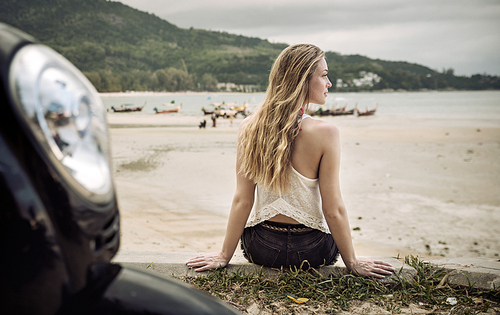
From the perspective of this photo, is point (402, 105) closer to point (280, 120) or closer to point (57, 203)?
point (280, 120)

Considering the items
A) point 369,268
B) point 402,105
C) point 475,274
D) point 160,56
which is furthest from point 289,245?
point 160,56

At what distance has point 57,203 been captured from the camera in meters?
0.57

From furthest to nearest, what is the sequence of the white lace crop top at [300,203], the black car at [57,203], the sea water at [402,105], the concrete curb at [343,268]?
the sea water at [402,105] → the concrete curb at [343,268] → the white lace crop top at [300,203] → the black car at [57,203]

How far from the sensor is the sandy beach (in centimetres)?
496

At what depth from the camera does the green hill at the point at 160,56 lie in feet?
309

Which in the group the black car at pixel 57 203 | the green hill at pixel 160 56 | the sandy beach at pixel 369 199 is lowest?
the sandy beach at pixel 369 199

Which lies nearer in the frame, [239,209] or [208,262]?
[239,209]

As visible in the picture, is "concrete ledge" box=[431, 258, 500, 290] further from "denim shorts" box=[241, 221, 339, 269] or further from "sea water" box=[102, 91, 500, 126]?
"sea water" box=[102, 91, 500, 126]

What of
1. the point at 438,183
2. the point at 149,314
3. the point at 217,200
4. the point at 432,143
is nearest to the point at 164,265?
the point at 149,314

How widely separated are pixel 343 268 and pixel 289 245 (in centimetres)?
42

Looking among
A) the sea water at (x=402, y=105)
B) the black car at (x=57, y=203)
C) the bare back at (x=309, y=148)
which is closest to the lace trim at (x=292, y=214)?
the bare back at (x=309, y=148)

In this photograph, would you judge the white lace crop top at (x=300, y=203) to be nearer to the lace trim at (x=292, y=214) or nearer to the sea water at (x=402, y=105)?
the lace trim at (x=292, y=214)

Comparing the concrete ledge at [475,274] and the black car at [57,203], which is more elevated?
the black car at [57,203]

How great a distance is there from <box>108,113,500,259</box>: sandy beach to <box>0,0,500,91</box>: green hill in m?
67.3
